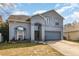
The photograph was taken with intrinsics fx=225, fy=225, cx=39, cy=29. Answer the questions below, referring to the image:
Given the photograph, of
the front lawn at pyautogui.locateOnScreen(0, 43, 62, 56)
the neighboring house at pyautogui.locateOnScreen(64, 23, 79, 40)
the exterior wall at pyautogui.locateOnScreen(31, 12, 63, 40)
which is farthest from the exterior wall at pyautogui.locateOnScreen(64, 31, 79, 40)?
the front lawn at pyautogui.locateOnScreen(0, 43, 62, 56)

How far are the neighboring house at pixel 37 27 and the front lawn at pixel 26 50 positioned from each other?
0.37 ft

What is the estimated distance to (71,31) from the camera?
3.48m

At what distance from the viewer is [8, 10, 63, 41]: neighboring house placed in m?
3.42

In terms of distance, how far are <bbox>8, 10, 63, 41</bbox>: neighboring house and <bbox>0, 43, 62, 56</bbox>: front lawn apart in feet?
0.37

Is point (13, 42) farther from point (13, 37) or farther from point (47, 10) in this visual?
point (47, 10)

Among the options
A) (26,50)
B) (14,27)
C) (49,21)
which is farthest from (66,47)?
(14,27)

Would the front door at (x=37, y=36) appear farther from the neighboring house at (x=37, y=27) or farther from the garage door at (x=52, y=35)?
the garage door at (x=52, y=35)


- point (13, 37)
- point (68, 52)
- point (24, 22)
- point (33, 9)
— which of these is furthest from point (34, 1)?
point (68, 52)

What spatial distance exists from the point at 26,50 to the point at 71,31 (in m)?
0.75

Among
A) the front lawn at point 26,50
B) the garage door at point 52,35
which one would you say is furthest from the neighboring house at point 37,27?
the front lawn at point 26,50

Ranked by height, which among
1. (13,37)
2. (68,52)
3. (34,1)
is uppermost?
(34,1)

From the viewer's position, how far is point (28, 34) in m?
3.46

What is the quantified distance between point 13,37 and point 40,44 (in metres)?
0.43

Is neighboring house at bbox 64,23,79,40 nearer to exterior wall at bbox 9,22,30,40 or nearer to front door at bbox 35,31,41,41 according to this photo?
front door at bbox 35,31,41,41
